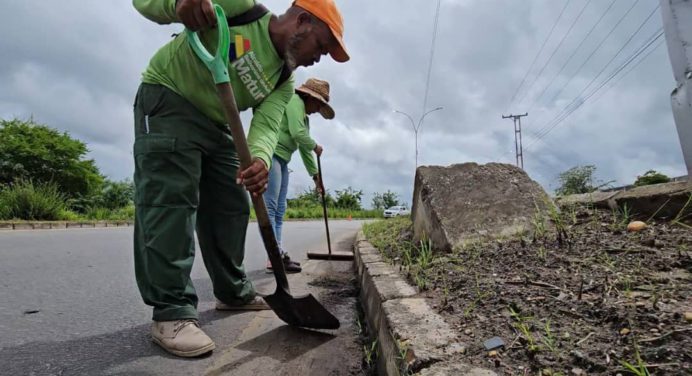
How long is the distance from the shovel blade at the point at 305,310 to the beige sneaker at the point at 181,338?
0.40 m

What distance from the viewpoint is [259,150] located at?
2078 mm

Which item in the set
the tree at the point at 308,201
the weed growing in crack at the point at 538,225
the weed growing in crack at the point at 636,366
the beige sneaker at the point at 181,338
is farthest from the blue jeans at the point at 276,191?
the tree at the point at 308,201

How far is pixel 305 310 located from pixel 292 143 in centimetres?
233

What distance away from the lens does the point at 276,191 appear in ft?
13.3

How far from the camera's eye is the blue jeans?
400 centimetres

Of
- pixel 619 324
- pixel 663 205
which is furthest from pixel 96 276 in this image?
pixel 663 205

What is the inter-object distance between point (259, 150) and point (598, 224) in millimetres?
2061

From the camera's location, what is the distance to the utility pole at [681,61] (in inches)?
77.0

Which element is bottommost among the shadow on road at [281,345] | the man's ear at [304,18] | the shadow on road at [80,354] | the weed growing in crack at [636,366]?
the shadow on road at [281,345]

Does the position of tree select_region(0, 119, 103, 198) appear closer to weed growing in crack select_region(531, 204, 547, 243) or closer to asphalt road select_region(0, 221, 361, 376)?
asphalt road select_region(0, 221, 361, 376)

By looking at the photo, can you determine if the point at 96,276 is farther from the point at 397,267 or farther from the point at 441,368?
the point at 441,368

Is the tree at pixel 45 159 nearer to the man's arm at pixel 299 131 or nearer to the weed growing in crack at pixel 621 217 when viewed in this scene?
the man's arm at pixel 299 131

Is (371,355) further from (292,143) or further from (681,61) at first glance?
(292,143)

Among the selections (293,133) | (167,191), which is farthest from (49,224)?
(167,191)
